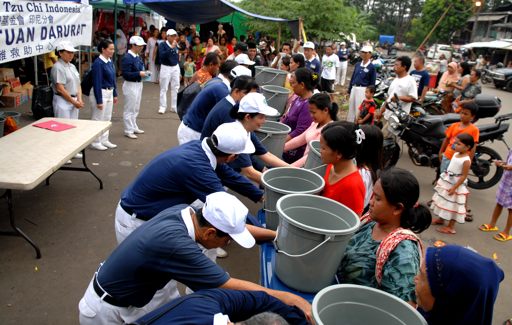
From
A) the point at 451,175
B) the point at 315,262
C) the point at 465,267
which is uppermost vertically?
the point at 465,267

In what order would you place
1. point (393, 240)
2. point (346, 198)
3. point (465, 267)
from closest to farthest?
point (465, 267)
point (393, 240)
point (346, 198)

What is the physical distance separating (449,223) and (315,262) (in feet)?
12.7

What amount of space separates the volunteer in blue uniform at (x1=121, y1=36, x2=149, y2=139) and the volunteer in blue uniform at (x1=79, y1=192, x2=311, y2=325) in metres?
5.38

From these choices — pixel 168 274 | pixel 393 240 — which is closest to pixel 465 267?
pixel 393 240

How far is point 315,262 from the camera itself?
178 cm

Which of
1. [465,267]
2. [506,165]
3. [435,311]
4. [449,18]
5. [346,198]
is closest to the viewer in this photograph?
[465,267]

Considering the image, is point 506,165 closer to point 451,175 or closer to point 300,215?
point 451,175

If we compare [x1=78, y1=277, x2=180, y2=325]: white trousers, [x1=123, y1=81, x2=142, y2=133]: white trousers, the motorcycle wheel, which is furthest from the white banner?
the motorcycle wheel

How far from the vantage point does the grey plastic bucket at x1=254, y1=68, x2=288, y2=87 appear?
6.15 meters

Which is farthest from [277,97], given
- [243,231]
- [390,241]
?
[390,241]

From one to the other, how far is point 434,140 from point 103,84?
5.46 m

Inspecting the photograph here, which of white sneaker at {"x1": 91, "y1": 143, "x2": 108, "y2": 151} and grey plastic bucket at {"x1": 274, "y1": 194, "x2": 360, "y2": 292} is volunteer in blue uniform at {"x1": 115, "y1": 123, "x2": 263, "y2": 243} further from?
white sneaker at {"x1": 91, "y1": 143, "x2": 108, "y2": 151}

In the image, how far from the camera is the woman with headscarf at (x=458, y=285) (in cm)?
134

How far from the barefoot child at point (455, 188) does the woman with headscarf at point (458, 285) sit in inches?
142
